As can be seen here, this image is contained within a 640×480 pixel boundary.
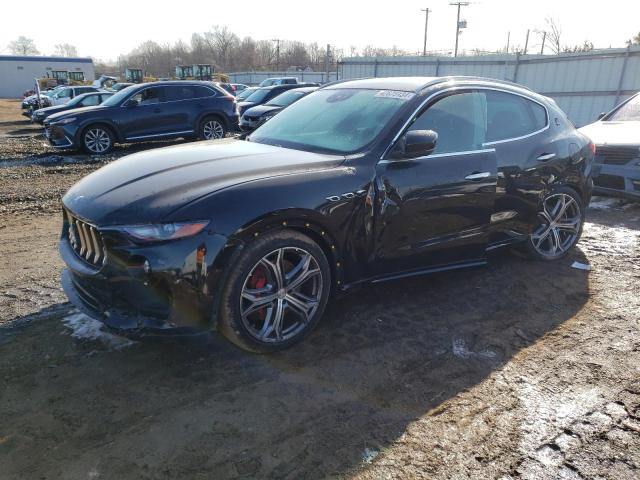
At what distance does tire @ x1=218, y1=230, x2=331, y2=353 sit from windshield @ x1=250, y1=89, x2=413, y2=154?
0.88 meters

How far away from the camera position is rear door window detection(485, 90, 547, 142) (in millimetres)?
4152

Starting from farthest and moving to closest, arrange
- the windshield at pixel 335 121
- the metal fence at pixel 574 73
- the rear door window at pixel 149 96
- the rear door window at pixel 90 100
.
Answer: the rear door window at pixel 90 100, the metal fence at pixel 574 73, the rear door window at pixel 149 96, the windshield at pixel 335 121

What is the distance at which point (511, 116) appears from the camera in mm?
4352

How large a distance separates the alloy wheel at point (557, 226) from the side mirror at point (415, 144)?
5.92 feet

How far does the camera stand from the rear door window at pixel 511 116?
163 inches

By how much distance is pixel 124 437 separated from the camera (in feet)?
7.89

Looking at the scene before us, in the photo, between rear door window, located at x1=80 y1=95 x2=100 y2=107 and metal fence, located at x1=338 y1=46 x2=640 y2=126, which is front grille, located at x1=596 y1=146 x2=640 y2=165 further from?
rear door window, located at x1=80 y1=95 x2=100 y2=107

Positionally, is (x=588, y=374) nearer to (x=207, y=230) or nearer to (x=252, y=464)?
(x=252, y=464)

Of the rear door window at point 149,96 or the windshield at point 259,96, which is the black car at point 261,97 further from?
the rear door window at point 149,96

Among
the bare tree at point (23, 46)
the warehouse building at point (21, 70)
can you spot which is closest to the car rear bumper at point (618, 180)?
the warehouse building at point (21, 70)

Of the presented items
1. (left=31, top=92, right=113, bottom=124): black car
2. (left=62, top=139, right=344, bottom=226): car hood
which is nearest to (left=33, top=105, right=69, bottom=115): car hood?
(left=31, top=92, right=113, bottom=124): black car

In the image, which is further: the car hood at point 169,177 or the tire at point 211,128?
the tire at point 211,128

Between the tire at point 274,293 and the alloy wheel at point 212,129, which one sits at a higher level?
the tire at point 274,293

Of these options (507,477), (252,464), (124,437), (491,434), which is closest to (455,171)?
(491,434)
